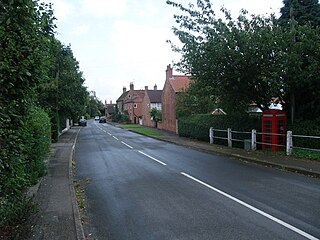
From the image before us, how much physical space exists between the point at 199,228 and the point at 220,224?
45 cm

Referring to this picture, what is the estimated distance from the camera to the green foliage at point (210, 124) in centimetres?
2056

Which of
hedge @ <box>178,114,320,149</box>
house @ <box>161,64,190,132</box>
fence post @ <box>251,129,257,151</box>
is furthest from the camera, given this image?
house @ <box>161,64,190,132</box>

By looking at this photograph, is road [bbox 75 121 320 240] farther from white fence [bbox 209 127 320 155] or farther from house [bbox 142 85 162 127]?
house [bbox 142 85 162 127]

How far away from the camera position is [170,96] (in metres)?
47.5

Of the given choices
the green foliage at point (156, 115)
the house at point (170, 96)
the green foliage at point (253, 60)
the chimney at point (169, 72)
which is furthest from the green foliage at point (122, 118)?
the green foliage at point (253, 60)

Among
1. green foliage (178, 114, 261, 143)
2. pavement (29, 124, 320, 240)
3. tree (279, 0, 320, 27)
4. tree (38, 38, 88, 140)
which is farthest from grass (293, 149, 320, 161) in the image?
tree (38, 38, 88, 140)

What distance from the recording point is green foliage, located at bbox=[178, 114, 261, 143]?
2056 centimetres

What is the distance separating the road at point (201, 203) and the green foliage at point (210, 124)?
25.4ft

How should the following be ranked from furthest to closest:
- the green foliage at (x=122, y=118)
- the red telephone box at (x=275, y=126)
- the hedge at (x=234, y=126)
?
the green foliage at (x=122, y=118)
the red telephone box at (x=275, y=126)
the hedge at (x=234, y=126)

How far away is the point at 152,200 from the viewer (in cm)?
813

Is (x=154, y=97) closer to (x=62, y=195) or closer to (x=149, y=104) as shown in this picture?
(x=149, y=104)

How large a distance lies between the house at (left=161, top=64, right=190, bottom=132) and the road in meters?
31.8

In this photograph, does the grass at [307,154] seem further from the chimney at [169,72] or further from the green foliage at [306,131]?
the chimney at [169,72]

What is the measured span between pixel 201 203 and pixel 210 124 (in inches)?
735
